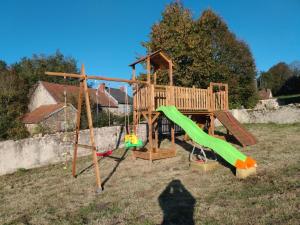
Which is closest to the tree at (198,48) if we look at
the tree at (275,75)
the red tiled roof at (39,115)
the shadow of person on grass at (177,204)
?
the red tiled roof at (39,115)

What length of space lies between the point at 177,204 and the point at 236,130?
8.62 m

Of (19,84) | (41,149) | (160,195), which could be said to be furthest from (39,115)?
(160,195)

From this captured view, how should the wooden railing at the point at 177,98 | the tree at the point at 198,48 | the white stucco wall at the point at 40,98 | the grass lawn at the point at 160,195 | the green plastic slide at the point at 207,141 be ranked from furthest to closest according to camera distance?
the white stucco wall at the point at 40,98, the tree at the point at 198,48, the wooden railing at the point at 177,98, the green plastic slide at the point at 207,141, the grass lawn at the point at 160,195

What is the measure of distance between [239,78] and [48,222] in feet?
98.7

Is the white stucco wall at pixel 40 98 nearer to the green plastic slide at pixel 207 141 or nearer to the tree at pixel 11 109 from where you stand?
the tree at pixel 11 109

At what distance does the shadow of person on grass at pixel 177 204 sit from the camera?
5769 millimetres

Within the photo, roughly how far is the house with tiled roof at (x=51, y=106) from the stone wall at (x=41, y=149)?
9952 mm

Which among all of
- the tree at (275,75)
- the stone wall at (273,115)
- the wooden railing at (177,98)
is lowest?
the stone wall at (273,115)

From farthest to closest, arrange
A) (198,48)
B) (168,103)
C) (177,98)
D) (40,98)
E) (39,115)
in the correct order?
(40,98) → (39,115) → (198,48) → (177,98) → (168,103)

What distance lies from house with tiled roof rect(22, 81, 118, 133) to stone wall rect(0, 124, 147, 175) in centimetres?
995

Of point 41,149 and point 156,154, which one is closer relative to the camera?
point 156,154

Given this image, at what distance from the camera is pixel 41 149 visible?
1332 cm

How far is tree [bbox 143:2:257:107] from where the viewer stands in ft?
77.5

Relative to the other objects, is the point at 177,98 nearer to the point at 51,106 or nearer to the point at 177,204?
the point at 177,204
